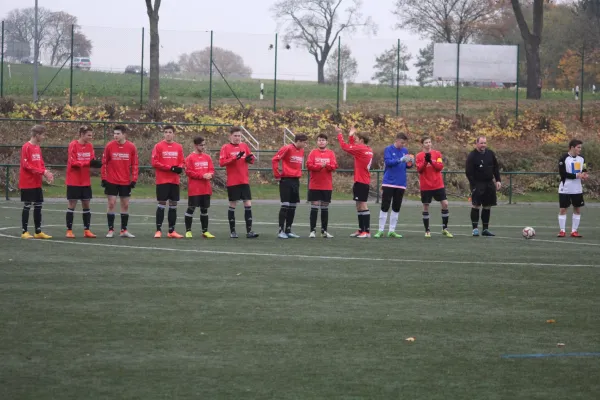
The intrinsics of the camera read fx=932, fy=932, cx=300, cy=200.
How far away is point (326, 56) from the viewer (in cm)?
4591

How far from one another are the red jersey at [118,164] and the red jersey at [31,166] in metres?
1.16

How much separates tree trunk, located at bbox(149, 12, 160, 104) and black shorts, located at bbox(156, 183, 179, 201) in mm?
23826

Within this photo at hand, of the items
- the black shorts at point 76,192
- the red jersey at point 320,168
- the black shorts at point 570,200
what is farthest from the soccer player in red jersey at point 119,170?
the black shorts at point 570,200

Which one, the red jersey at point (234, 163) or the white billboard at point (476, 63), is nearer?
the red jersey at point (234, 163)

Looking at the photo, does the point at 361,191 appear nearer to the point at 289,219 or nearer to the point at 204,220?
the point at 289,219

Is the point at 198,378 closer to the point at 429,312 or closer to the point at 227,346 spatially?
the point at 227,346

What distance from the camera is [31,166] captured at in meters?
15.5

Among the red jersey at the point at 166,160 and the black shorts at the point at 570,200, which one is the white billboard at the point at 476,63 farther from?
the red jersey at the point at 166,160

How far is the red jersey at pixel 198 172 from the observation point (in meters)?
16.6

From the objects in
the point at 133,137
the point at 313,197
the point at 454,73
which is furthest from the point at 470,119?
the point at 313,197

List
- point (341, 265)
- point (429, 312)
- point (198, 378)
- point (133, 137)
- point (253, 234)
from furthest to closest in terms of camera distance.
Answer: point (133, 137) < point (253, 234) < point (341, 265) < point (429, 312) < point (198, 378)

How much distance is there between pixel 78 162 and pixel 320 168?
4265 millimetres

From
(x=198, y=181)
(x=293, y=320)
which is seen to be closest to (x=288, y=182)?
(x=198, y=181)

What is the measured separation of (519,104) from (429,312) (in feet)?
120
